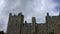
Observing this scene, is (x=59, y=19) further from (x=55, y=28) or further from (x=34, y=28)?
(x=34, y=28)

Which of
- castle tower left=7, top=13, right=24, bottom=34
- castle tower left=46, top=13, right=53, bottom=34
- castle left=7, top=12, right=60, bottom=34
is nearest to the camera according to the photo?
castle tower left=46, top=13, right=53, bottom=34

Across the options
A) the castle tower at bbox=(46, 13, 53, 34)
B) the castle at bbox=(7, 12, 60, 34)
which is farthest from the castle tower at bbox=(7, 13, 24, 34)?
the castle tower at bbox=(46, 13, 53, 34)

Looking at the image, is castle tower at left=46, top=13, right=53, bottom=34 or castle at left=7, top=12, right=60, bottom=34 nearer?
castle tower at left=46, top=13, right=53, bottom=34

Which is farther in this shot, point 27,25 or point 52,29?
point 27,25

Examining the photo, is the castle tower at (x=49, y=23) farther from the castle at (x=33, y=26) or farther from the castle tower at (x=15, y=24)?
the castle tower at (x=15, y=24)

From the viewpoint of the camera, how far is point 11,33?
141ft

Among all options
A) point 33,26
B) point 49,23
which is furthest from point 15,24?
point 49,23

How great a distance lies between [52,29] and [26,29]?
907 centimetres

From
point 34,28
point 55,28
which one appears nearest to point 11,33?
point 34,28

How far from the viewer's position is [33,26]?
43531 millimetres

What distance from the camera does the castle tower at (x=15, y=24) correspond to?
143 ft

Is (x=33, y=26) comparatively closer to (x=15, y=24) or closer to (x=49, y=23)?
(x=49, y=23)

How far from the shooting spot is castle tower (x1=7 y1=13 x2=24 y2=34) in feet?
143

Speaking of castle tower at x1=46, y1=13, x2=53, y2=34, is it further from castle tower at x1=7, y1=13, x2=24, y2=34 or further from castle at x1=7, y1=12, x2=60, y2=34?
castle tower at x1=7, y1=13, x2=24, y2=34
